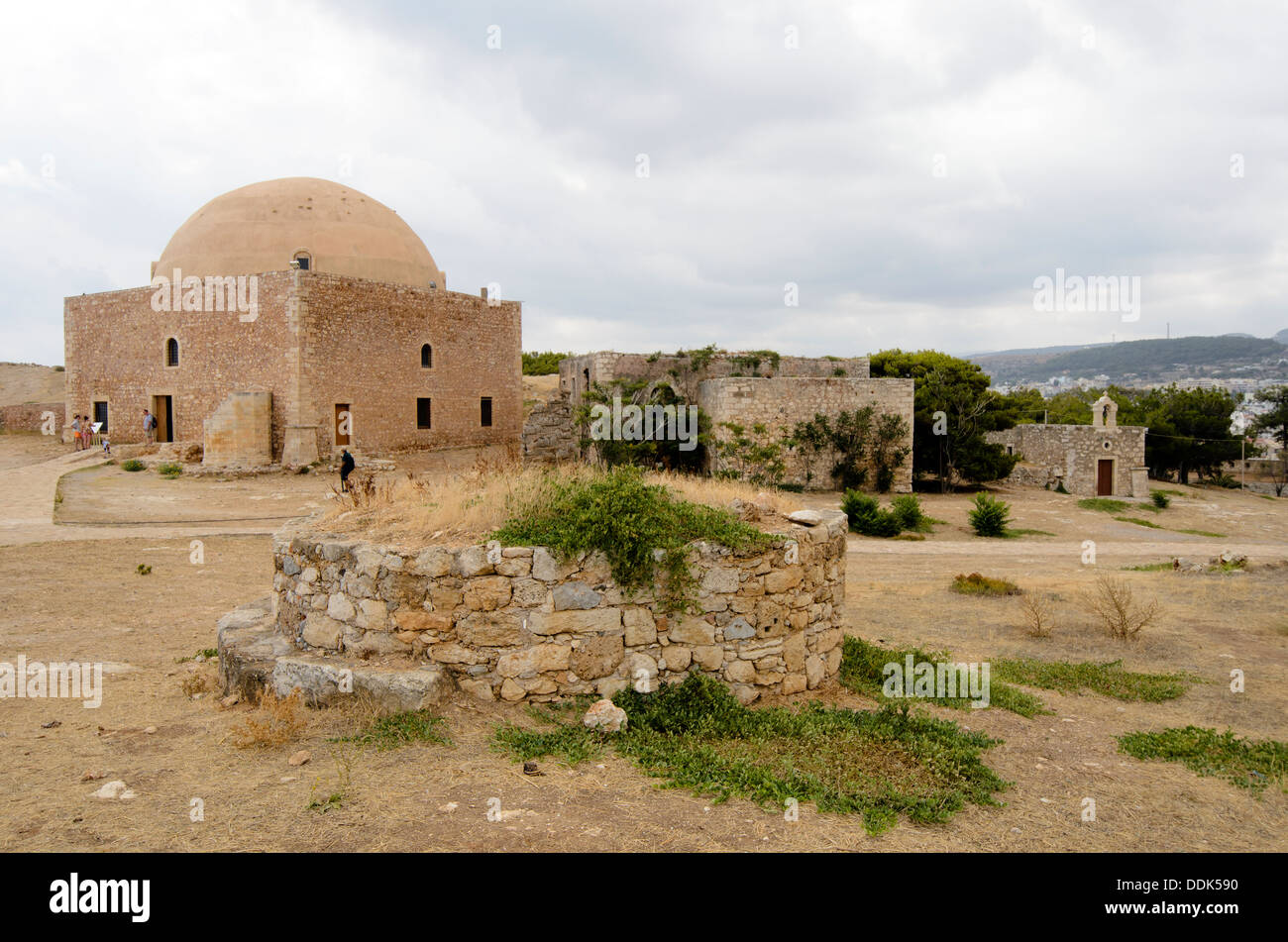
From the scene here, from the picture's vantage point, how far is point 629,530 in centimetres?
529

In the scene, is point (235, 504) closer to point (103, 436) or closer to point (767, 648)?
point (103, 436)

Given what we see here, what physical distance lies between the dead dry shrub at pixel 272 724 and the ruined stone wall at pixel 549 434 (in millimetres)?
18131

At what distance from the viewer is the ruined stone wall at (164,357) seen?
903 inches

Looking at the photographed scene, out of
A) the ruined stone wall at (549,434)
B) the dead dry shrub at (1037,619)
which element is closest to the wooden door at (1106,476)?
Answer: the ruined stone wall at (549,434)

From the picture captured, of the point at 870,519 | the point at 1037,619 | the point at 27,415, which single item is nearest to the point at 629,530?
the point at 1037,619

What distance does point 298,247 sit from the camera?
25078mm

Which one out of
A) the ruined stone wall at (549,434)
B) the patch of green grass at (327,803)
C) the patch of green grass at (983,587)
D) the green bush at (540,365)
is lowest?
the patch of green grass at (983,587)

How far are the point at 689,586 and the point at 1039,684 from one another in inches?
151

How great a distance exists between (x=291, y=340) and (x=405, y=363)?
3.71 m

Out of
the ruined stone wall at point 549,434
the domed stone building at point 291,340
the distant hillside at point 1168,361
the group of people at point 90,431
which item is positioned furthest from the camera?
the distant hillside at point 1168,361

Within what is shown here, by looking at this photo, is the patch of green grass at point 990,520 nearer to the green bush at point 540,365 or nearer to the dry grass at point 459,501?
the dry grass at point 459,501

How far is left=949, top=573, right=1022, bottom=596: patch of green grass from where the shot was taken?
11352 mm
